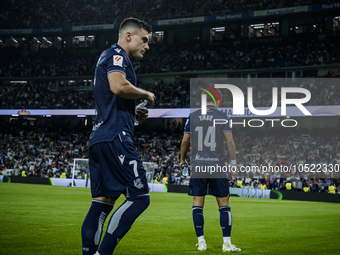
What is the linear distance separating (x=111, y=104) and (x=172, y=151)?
31.5 meters

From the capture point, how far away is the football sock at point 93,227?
3289 mm

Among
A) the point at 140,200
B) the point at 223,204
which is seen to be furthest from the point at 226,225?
the point at 140,200

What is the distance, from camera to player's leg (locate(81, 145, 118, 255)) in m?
3.29

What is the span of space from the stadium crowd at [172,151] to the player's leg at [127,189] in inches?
787

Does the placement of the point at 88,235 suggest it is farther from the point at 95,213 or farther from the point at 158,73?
the point at 158,73

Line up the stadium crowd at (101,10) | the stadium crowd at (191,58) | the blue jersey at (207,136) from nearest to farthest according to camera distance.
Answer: the blue jersey at (207,136)
the stadium crowd at (191,58)
the stadium crowd at (101,10)

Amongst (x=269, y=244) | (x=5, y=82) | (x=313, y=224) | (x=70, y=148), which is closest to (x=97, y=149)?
(x=269, y=244)

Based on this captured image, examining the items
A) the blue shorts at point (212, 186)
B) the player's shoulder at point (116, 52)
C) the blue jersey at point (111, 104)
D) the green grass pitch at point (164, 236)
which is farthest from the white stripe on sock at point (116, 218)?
the blue shorts at point (212, 186)

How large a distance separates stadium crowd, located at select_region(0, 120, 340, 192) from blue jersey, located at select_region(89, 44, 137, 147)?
787 inches

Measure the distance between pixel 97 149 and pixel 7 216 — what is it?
6187mm

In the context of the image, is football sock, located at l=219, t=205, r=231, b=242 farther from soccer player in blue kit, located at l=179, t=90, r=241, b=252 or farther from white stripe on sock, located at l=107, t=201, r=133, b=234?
white stripe on sock, located at l=107, t=201, r=133, b=234

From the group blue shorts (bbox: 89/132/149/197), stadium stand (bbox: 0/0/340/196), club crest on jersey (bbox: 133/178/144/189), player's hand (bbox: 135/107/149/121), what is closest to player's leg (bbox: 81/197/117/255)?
blue shorts (bbox: 89/132/149/197)

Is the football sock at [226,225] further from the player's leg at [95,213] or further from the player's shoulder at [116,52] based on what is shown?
the player's shoulder at [116,52]

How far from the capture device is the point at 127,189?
3254 mm
